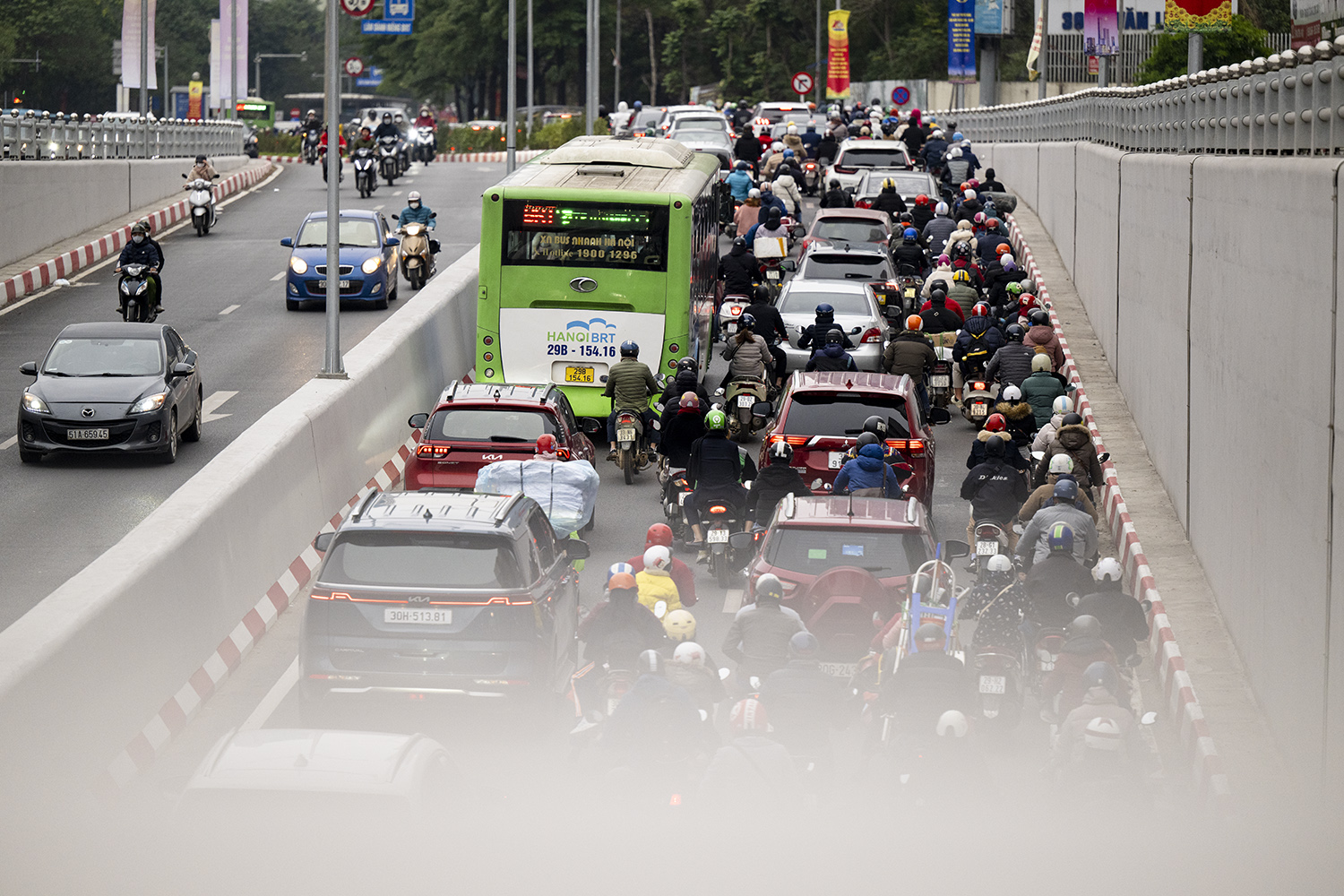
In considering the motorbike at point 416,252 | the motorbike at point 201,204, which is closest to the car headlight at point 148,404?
the motorbike at point 416,252

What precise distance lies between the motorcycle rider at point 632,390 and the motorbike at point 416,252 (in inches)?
549

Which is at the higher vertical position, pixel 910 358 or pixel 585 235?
pixel 585 235

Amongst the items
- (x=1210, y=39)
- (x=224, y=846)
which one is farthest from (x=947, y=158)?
(x=224, y=846)

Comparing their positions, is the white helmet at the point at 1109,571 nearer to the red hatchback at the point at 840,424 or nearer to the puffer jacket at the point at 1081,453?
the puffer jacket at the point at 1081,453

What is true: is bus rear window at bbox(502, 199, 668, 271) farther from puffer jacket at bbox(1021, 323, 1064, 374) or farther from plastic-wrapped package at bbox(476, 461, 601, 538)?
plastic-wrapped package at bbox(476, 461, 601, 538)

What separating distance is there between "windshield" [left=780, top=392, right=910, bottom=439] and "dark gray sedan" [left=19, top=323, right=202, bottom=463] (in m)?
7.09

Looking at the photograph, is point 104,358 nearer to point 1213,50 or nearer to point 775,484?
point 775,484

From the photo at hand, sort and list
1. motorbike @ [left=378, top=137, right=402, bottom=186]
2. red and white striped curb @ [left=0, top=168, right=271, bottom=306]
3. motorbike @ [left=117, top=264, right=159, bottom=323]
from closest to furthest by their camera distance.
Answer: motorbike @ [left=117, top=264, right=159, bottom=323] < red and white striped curb @ [left=0, top=168, right=271, bottom=306] < motorbike @ [left=378, top=137, right=402, bottom=186]

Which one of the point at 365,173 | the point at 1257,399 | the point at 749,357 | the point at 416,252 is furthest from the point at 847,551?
the point at 365,173

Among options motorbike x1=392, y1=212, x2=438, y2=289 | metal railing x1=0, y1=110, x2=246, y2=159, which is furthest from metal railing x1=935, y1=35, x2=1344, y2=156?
metal railing x1=0, y1=110, x2=246, y2=159

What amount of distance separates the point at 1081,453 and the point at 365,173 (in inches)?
1466

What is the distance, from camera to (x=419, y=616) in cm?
1130

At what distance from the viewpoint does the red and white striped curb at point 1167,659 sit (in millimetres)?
11219

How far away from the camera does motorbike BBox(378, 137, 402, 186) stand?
56594 mm
